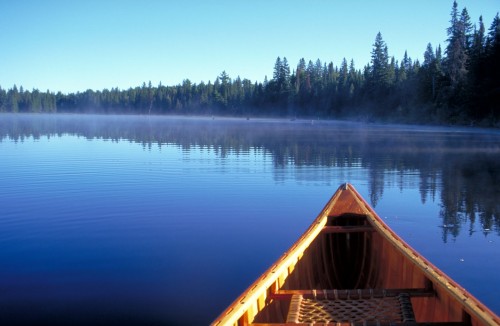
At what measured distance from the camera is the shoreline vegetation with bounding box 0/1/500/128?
57.4 m

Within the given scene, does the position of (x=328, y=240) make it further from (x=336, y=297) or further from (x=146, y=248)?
(x=146, y=248)

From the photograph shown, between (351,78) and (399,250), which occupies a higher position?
(351,78)

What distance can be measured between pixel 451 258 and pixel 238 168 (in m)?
13.9

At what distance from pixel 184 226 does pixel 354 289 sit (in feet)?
20.7

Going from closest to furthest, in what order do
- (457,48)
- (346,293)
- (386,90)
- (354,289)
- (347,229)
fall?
(346,293) < (354,289) < (347,229) < (457,48) < (386,90)

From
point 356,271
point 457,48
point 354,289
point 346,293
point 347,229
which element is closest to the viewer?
point 346,293

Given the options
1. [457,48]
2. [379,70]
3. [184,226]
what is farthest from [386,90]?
[184,226]

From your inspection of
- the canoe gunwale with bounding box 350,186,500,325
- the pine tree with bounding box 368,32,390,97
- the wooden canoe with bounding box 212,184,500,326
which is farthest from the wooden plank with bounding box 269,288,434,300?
the pine tree with bounding box 368,32,390,97

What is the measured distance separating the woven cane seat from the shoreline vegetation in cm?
5358

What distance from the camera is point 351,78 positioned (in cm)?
12075

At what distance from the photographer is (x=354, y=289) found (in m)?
5.87

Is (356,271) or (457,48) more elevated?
(457,48)

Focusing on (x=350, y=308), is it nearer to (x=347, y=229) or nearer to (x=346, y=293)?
(x=346, y=293)

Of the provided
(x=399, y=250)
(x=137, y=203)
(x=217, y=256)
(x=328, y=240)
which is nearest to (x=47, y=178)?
(x=137, y=203)
